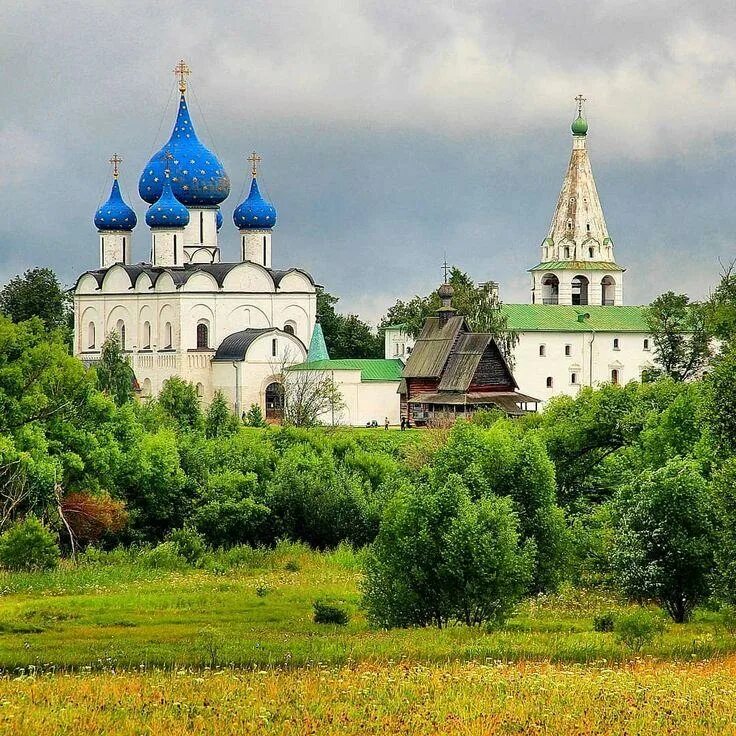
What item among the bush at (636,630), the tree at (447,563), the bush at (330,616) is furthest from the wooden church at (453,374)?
the bush at (636,630)

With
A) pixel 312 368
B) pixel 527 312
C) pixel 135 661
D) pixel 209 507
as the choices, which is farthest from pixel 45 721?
pixel 527 312

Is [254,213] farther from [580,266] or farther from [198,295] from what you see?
[580,266]

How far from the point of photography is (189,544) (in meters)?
32.1

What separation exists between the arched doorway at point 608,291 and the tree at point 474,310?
15.1m

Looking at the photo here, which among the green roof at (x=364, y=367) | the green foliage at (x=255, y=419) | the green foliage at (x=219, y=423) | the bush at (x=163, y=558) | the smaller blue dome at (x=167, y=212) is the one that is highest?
the smaller blue dome at (x=167, y=212)

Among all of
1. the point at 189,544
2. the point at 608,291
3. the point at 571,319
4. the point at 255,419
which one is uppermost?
the point at 608,291

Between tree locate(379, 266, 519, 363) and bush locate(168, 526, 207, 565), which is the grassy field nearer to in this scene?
bush locate(168, 526, 207, 565)

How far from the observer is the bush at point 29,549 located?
2823 centimetres

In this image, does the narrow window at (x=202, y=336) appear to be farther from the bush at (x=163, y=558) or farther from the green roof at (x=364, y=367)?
the bush at (x=163, y=558)

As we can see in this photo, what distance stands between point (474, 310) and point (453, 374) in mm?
8723

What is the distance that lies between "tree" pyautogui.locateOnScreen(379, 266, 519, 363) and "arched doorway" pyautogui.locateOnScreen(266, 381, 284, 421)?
6.28m

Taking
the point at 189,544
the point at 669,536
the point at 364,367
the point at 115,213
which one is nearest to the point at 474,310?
the point at 364,367

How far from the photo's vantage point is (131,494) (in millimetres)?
34219

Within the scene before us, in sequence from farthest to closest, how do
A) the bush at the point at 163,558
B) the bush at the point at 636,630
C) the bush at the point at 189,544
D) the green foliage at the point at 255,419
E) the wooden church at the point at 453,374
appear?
the wooden church at the point at 453,374 → the green foliage at the point at 255,419 → the bush at the point at 189,544 → the bush at the point at 163,558 → the bush at the point at 636,630
